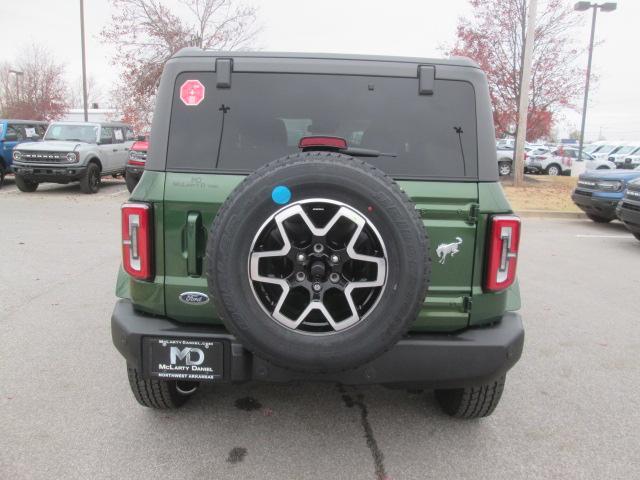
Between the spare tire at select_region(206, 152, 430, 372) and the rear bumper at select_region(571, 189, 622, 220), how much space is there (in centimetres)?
1020

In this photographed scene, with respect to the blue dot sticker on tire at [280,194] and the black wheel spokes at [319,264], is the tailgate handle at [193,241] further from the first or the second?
the blue dot sticker on tire at [280,194]

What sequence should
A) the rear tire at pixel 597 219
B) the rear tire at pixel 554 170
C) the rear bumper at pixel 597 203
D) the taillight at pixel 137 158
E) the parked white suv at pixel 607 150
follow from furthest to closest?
the parked white suv at pixel 607 150
the rear tire at pixel 554 170
the taillight at pixel 137 158
the rear tire at pixel 597 219
the rear bumper at pixel 597 203

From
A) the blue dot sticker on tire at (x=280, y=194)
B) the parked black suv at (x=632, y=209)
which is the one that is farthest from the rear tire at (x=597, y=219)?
the blue dot sticker on tire at (x=280, y=194)

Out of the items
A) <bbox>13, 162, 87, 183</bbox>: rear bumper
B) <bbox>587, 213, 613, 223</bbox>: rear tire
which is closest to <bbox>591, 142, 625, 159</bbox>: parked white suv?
<bbox>587, 213, 613, 223</bbox>: rear tire

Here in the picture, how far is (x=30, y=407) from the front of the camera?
126 inches

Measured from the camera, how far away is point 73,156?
13695mm

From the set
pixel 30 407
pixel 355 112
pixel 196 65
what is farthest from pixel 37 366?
pixel 355 112

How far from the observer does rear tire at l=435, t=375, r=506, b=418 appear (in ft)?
9.70

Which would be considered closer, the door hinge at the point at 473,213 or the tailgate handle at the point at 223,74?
the door hinge at the point at 473,213

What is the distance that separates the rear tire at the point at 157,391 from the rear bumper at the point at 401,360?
391mm

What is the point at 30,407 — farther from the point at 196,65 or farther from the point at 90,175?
the point at 90,175

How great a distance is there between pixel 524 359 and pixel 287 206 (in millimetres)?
2810

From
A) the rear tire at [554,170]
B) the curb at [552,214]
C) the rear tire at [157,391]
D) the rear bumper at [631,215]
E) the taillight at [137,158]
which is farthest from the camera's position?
the rear tire at [554,170]

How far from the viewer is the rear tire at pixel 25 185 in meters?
14.1
